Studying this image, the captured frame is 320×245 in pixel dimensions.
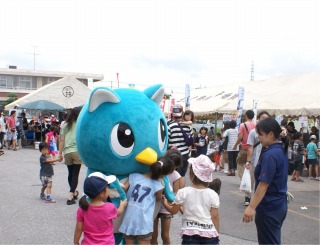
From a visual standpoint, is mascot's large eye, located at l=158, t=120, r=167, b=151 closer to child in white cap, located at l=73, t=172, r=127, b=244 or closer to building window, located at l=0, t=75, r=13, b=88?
child in white cap, located at l=73, t=172, r=127, b=244

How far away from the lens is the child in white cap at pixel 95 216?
139 inches

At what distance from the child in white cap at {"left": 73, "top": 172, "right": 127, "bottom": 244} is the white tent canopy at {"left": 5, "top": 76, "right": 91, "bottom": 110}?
1760cm

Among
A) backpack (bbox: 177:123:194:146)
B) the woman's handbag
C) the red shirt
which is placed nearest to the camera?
backpack (bbox: 177:123:194:146)

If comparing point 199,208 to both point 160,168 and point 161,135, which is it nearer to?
point 160,168

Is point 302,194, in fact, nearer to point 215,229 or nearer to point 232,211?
point 232,211

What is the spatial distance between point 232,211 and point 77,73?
5051 centimetres

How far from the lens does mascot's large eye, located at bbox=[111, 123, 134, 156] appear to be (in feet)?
13.2

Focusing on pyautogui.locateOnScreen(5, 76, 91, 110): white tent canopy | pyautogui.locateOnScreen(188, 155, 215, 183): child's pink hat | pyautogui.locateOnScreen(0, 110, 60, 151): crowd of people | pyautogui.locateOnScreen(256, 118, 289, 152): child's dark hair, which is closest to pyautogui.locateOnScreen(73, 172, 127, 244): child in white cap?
pyautogui.locateOnScreen(188, 155, 215, 183): child's pink hat

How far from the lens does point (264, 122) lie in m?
3.96

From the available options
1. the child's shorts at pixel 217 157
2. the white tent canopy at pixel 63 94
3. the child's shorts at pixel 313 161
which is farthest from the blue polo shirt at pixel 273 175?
the white tent canopy at pixel 63 94

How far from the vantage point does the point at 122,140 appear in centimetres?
403

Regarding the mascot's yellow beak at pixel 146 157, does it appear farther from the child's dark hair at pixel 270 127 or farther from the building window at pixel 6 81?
the building window at pixel 6 81

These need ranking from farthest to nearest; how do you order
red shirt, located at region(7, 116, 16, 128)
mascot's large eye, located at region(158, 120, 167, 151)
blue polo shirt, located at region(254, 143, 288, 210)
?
red shirt, located at region(7, 116, 16, 128)
mascot's large eye, located at region(158, 120, 167, 151)
blue polo shirt, located at region(254, 143, 288, 210)

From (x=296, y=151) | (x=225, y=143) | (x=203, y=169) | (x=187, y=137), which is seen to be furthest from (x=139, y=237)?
(x=296, y=151)
